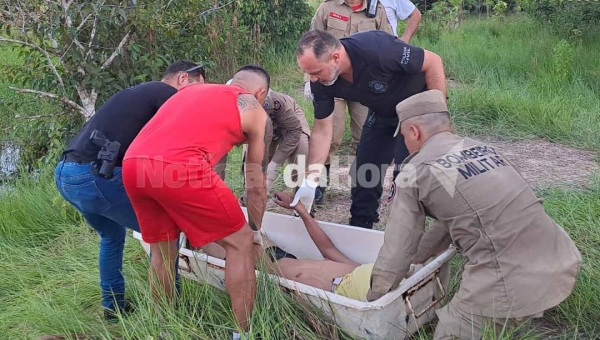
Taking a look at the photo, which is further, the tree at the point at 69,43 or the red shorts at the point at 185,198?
the tree at the point at 69,43

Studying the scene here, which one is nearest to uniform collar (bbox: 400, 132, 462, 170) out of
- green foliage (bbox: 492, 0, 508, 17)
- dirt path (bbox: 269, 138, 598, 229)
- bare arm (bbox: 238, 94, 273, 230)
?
bare arm (bbox: 238, 94, 273, 230)

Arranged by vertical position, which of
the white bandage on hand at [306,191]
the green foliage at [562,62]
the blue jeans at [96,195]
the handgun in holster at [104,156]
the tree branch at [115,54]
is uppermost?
the tree branch at [115,54]

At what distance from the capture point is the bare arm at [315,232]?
11.7 feet

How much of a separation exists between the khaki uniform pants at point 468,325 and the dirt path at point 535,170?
1.82 m

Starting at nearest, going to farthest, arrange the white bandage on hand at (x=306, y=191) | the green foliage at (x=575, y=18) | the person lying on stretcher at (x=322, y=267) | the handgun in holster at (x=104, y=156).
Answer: the handgun in holster at (x=104, y=156)
the person lying on stretcher at (x=322, y=267)
the white bandage on hand at (x=306, y=191)
the green foliage at (x=575, y=18)

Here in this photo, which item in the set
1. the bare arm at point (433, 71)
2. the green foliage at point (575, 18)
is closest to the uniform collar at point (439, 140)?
the bare arm at point (433, 71)

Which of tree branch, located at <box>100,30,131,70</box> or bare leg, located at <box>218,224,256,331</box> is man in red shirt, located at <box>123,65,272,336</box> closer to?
bare leg, located at <box>218,224,256,331</box>

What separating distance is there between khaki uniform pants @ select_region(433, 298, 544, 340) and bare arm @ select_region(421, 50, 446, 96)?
1563 mm

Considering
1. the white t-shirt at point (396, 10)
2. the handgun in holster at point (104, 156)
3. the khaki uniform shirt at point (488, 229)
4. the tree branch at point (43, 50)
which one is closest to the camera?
the khaki uniform shirt at point (488, 229)

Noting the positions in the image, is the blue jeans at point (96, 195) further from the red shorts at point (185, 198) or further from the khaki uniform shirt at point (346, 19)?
the khaki uniform shirt at point (346, 19)

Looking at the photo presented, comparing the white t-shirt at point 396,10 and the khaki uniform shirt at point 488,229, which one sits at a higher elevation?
the white t-shirt at point 396,10

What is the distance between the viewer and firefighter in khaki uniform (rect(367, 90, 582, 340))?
224cm

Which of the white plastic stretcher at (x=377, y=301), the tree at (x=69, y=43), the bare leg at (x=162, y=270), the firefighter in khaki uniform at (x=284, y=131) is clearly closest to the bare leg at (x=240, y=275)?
the white plastic stretcher at (x=377, y=301)

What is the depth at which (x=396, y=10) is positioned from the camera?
Answer: 526 centimetres
